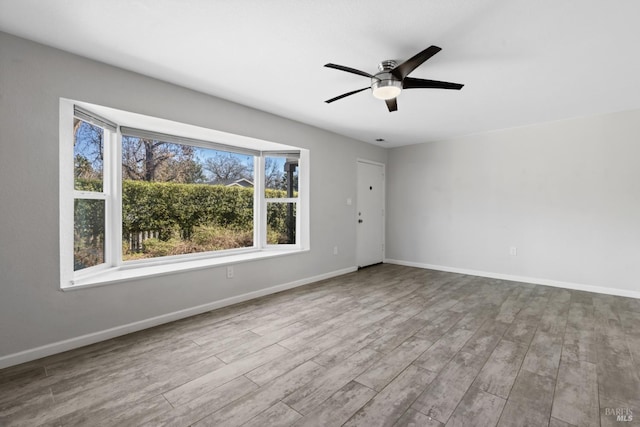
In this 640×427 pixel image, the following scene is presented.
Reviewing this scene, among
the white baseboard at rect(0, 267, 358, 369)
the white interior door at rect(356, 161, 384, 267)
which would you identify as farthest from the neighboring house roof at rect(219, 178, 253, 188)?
the white interior door at rect(356, 161, 384, 267)

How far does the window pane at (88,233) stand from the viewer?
2580mm

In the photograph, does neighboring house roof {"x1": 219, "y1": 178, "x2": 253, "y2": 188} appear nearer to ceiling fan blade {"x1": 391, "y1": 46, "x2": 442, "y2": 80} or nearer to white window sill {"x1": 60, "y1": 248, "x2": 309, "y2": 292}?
A: white window sill {"x1": 60, "y1": 248, "x2": 309, "y2": 292}

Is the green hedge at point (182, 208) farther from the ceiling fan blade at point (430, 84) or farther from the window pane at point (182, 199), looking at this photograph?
the ceiling fan blade at point (430, 84)

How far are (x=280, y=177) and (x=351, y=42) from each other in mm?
2503

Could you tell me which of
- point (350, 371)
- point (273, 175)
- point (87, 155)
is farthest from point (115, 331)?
point (273, 175)

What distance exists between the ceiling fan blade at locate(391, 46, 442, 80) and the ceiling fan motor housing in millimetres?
53

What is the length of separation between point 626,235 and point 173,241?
5.78 meters

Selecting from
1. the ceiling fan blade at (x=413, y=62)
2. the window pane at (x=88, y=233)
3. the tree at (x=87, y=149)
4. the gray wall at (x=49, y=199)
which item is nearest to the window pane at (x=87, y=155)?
the tree at (x=87, y=149)

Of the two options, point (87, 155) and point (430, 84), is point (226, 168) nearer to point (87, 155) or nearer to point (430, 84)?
point (87, 155)

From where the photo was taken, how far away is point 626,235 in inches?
147

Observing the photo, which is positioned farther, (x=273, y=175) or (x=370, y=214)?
(x=370, y=214)

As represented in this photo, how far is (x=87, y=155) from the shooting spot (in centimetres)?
272

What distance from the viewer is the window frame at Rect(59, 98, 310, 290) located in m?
2.37

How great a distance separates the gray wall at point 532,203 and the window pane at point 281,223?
8.01 feet
